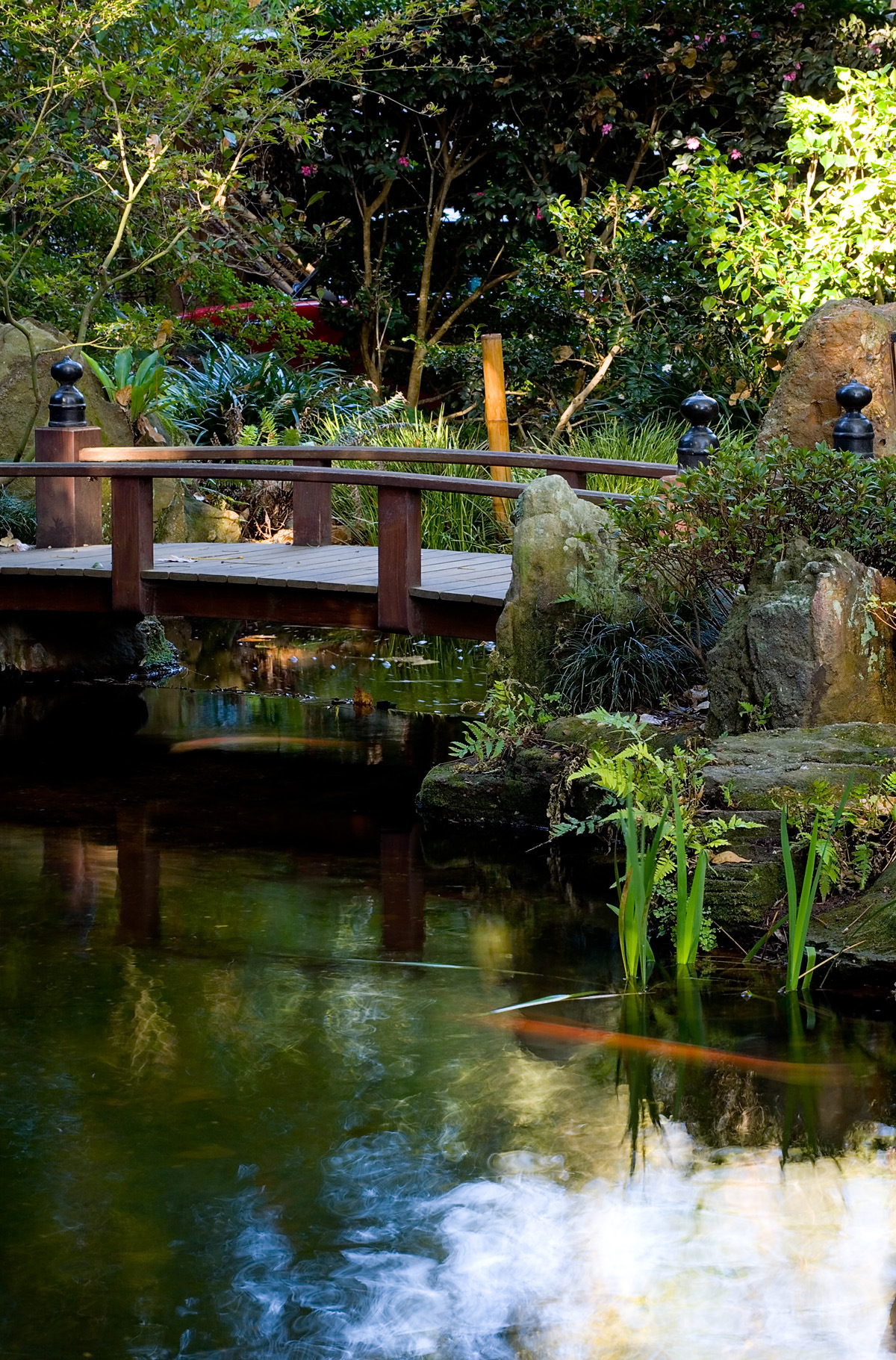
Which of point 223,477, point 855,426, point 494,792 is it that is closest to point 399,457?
point 223,477

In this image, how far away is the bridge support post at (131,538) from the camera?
27.2ft

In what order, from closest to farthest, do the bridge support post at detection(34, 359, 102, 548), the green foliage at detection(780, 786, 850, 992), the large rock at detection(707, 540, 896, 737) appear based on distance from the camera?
the green foliage at detection(780, 786, 850, 992) < the large rock at detection(707, 540, 896, 737) < the bridge support post at detection(34, 359, 102, 548)

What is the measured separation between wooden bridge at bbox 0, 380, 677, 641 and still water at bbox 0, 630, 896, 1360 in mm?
1529

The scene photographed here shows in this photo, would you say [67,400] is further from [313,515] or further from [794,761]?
[794,761]

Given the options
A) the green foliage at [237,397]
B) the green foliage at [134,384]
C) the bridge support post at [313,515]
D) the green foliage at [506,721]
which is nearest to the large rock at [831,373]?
Result: the green foliage at [506,721]

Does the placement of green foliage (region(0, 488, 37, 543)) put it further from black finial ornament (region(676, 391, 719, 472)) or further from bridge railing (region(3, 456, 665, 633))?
black finial ornament (region(676, 391, 719, 472))

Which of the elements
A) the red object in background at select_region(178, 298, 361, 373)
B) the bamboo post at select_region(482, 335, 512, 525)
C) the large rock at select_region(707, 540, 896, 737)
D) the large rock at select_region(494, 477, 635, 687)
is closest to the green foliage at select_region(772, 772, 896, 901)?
the large rock at select_region(707, 540, 896, 737)

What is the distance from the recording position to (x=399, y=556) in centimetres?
755

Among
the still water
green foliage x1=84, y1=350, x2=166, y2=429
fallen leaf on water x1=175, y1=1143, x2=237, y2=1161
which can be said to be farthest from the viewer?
green foliage x1=84, y1=350, x2=166, y2=429

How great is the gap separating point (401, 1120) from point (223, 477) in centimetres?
473

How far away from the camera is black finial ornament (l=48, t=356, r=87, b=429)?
30.7 feet

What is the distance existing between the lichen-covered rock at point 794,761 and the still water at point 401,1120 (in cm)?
64

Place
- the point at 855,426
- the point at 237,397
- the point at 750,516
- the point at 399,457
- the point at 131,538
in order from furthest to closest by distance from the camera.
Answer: the point at 237,397, the point at 399,457, the point at 131,538, the point at 855,426, the point at 750,516

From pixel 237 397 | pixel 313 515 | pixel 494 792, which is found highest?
pixel 237 397
